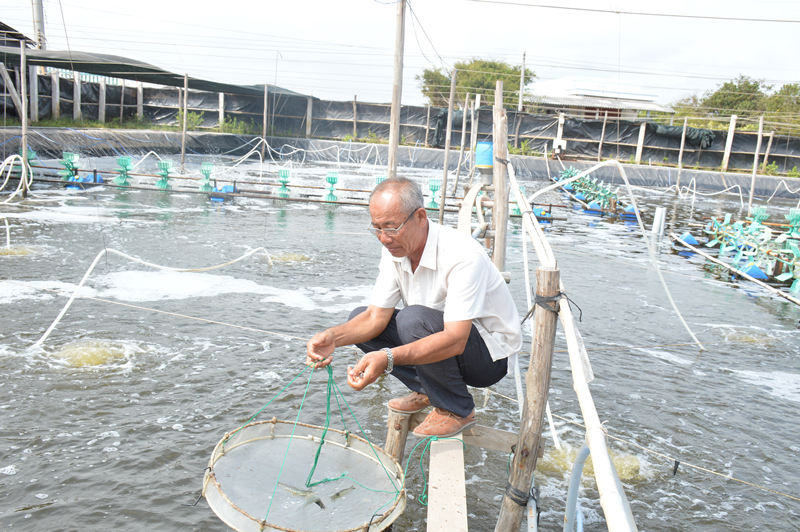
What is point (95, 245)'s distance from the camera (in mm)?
7492

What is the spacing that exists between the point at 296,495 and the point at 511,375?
2765 millimetres

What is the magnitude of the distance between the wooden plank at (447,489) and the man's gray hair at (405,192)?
3.16 ft

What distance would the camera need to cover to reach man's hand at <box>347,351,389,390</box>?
1.96m

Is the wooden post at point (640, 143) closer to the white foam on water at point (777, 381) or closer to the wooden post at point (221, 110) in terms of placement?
the wooden post at point (221, 110)

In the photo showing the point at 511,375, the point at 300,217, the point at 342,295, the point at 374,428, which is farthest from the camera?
the point at 300,217

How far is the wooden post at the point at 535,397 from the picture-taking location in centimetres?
197

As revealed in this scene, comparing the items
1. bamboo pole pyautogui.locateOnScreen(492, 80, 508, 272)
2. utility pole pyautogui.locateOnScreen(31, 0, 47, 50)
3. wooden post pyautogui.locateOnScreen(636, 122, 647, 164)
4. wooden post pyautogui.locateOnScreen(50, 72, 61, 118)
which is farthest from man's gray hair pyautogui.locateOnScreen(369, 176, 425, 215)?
wooden post pyautogui.locateOnScreen(636, 122, 647, 164)

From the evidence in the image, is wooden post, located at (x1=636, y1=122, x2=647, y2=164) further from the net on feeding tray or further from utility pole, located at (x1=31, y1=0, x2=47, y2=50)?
the net on feeding tray

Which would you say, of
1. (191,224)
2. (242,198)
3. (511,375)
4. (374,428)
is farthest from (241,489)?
(242,198)

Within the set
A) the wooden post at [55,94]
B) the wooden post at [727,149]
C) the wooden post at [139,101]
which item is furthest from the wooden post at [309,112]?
the wooden post at [727,149]

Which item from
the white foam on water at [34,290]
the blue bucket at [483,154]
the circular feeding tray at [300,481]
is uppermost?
the blue bucket at [483,154]

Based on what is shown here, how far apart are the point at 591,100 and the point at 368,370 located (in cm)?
3650

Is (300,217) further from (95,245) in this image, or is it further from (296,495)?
(296,495)

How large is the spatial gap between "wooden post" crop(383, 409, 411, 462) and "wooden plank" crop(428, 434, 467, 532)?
0.21m
